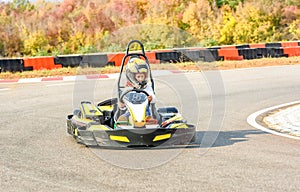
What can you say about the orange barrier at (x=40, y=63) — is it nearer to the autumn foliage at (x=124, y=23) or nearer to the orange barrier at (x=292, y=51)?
the autumn foliage at (x=124, y=23)

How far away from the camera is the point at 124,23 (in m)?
32.5

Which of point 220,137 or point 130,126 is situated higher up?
point 130,126

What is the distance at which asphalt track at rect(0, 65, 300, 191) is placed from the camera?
216 inches

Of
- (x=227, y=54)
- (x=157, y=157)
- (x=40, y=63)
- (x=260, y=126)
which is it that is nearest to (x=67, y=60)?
(x=40, y=63)

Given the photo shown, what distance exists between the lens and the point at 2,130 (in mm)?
8578

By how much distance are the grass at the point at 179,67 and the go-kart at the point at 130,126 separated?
34.3 ft

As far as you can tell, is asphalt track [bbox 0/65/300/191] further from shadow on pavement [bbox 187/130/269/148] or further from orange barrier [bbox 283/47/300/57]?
orange barrier [bbox 283/47/300/57]

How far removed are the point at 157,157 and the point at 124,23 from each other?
2640 centimetres

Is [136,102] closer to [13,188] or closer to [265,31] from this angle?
[13,188]

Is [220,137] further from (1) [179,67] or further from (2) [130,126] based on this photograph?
(1) [179,67]

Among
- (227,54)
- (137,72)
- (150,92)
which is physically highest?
(137,72)

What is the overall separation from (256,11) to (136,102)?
32.3 metres

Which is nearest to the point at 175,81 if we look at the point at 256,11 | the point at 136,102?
the point at 136,102

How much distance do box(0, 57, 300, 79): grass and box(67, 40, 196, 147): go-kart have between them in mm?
10458
